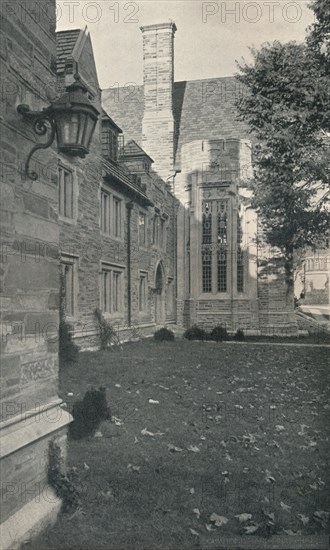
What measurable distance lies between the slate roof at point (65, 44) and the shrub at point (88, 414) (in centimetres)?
912

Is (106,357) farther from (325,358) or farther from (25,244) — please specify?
(25,244)

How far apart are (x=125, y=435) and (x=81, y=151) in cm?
386

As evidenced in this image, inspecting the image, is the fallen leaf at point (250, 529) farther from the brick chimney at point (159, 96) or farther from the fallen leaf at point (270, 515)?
the brick chimney at point (159, 96)

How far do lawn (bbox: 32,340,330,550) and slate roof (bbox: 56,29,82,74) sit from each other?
25.9 ft

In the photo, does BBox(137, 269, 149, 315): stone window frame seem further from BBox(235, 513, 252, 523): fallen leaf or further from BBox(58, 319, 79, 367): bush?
BBox(235, 513, 252, 523): fallen leaf

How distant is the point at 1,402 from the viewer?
356cm

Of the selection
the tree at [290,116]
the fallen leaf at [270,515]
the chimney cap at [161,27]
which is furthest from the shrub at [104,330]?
the chimney cap at [161,27]

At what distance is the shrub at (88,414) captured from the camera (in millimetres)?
6148

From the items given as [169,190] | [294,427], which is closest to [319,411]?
[294,427]

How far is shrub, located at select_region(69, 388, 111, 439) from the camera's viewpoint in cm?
615

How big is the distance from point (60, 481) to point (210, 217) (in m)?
19.9

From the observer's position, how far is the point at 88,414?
20.6ft

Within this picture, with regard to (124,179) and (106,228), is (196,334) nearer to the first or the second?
(106,228)

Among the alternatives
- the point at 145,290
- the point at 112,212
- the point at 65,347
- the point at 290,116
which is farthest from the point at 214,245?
the point at 65,347
